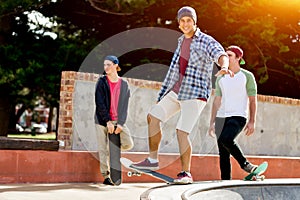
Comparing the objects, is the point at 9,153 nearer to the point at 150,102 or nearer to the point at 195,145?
the point at 150,102

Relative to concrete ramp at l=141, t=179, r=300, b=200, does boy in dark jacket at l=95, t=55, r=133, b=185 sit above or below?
above

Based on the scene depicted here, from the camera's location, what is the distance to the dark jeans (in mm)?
5535

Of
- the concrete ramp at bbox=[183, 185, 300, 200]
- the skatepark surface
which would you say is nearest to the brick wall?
the skatepark surface

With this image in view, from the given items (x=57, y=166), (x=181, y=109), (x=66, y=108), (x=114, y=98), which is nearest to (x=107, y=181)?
(x=57, y=166)

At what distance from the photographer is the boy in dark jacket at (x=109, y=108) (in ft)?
20.1

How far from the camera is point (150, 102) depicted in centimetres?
887

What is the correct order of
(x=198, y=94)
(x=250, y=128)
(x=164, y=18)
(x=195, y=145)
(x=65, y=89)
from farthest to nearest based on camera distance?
(x=164, y=18) < (x=195, y=145) < (x=65, y=89) < (x=250, y=128) < (x=198, y=94)

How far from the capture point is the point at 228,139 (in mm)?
5504

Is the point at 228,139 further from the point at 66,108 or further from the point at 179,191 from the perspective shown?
the point at 66,108

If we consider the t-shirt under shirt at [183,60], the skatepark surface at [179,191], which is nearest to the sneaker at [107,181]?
the skatepark surface at [179,191]

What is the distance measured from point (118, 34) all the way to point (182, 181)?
11477mm

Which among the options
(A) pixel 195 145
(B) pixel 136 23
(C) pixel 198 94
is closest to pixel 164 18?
(B) pixel 136 23

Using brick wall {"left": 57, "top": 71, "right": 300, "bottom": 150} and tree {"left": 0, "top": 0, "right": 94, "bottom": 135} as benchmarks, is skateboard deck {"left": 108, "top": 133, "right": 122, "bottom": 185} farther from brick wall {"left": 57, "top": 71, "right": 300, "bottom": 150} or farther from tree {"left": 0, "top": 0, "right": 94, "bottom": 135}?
tree {"left": 0, "top": 0, "right": 94, "bottom": 135}

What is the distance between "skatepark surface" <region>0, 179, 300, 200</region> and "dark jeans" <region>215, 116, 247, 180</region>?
0.58 metres
